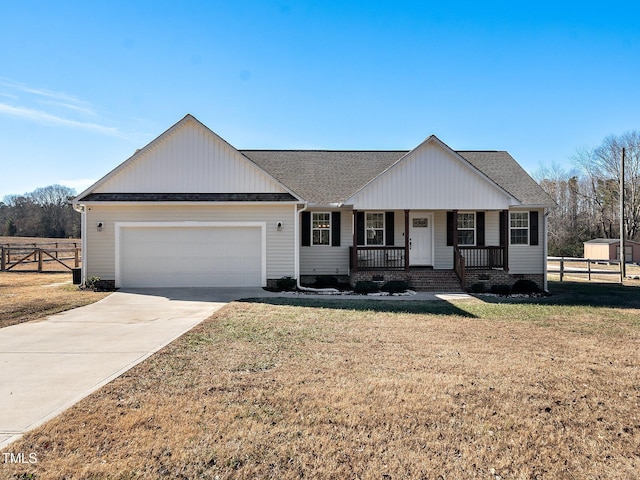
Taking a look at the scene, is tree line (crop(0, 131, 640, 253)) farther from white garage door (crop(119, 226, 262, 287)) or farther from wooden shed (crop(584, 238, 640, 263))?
white garage door (crop(119, 226, 262, 287))

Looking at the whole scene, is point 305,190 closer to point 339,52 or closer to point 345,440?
point 339,52

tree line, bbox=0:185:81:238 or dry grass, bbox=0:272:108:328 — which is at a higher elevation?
tree line, bbox=0:185:81:238

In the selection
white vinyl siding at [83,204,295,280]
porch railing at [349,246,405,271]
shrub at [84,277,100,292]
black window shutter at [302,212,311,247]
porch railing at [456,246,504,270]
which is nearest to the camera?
shrub at [84,277,100,292]

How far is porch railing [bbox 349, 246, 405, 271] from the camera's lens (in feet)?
52.6

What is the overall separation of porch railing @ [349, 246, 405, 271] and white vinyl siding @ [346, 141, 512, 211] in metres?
1.83

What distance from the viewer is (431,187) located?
15.3 m

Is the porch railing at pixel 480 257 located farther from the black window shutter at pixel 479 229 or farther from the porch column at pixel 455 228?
the black window shutter at pixel 479 229

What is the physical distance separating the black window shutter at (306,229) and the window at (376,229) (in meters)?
2.44

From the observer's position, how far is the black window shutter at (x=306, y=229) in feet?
53.8

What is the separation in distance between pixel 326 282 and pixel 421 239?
4.44m

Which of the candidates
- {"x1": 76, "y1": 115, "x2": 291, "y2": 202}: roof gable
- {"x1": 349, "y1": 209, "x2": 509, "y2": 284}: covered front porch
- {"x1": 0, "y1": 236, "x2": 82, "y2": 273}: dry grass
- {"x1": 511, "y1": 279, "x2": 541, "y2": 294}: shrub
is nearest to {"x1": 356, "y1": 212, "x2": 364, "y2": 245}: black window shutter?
{"x1": 349, "y1": 209, "x2": 509, "y2": 284}: covered front porch

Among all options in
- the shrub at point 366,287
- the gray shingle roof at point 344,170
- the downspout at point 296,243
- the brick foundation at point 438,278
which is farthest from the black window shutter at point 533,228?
the downspout at point 296,243

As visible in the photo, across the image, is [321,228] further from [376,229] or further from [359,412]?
[359,412]

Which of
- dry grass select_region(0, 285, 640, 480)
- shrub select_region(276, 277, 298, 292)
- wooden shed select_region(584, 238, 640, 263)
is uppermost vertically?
wooden shed select_region(584, 238, 640, 263)
